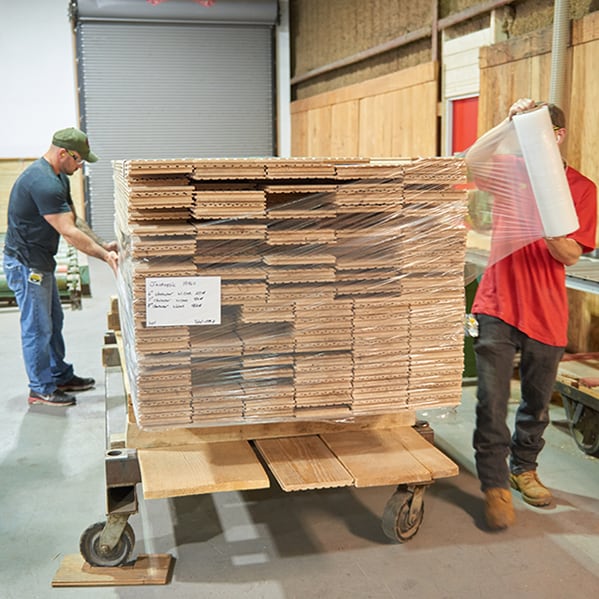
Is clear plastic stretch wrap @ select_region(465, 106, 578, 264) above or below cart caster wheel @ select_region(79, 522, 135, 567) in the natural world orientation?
above

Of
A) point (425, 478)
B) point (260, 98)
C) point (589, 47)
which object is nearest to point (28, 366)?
point (425, 478)

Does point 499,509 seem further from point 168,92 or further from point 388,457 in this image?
point 168,92

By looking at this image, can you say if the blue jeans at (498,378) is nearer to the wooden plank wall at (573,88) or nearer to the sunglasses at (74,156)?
the wooden plank wall at (573,88)

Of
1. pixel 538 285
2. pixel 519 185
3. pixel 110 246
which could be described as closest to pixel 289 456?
pixel 538 285

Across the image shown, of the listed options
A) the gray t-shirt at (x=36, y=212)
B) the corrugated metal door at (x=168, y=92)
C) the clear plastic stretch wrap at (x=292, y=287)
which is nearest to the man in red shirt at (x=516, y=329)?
the clear plastic stretch wrap at (x=292, y=287)

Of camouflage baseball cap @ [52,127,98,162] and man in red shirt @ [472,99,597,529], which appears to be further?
camouflage baseball cap @ [52,127,98,162]

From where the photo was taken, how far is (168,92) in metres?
13.9

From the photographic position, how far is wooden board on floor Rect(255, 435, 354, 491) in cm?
300

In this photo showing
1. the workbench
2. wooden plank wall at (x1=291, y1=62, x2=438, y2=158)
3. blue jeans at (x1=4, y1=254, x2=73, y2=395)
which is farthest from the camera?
wooden plank wall at (x1=291, y1=62, x2=438, y2=158)

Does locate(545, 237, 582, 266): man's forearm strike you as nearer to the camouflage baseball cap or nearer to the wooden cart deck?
the wooden cart deck

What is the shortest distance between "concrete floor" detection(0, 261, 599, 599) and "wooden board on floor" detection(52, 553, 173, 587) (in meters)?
0.04

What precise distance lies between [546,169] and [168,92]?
11789mm

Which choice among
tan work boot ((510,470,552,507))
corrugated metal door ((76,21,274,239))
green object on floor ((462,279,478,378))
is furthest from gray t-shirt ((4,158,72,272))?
corrugated metal door ((76,21,274,239))

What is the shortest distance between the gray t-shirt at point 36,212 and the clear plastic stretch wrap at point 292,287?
223 centimetres
